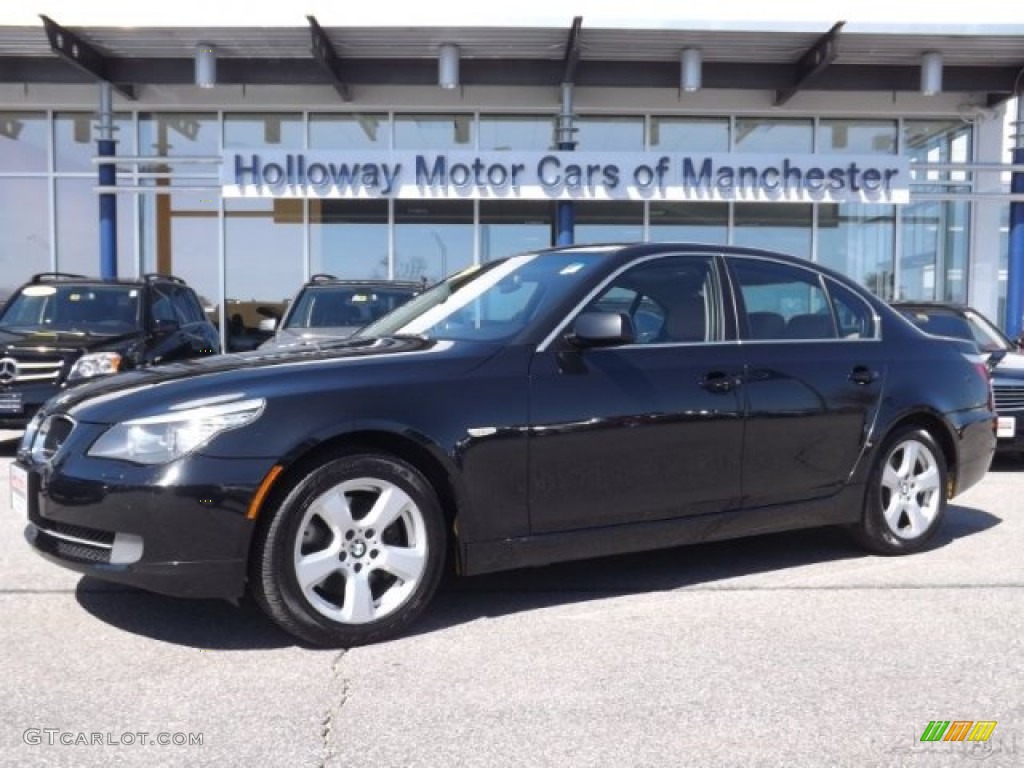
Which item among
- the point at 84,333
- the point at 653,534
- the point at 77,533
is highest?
the point at 84,333

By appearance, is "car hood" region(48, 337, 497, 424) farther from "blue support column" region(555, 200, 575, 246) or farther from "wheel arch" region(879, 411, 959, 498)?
"blue support column" region(555, 200, 575, 246)

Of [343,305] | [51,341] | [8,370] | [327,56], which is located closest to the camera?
[8,370]

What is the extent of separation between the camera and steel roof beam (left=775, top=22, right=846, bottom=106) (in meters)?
13.5

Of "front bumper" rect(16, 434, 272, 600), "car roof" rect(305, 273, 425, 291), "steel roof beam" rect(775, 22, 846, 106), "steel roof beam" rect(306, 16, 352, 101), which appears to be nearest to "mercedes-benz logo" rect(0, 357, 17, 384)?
"car roof" rect(305, 273, 425, 291)

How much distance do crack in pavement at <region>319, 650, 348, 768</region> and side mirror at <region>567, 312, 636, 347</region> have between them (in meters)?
1.63

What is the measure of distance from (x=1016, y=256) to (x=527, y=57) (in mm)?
8310

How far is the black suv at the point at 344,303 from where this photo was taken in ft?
34.0

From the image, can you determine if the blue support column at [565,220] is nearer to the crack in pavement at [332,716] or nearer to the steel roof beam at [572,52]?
the steel roof beam at [572,52]

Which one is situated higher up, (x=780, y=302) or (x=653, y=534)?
(x=780, y=302)

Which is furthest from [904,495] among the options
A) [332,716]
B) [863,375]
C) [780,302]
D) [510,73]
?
[510,73]

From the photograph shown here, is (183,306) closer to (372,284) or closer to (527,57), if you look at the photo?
(372,284)

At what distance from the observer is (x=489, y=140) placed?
16.7 meters

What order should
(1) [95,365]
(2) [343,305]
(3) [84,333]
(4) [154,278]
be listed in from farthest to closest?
(2) [343,305], (4) [154,278], (3) [84,333], (1) [95,365]

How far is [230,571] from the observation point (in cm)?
356
